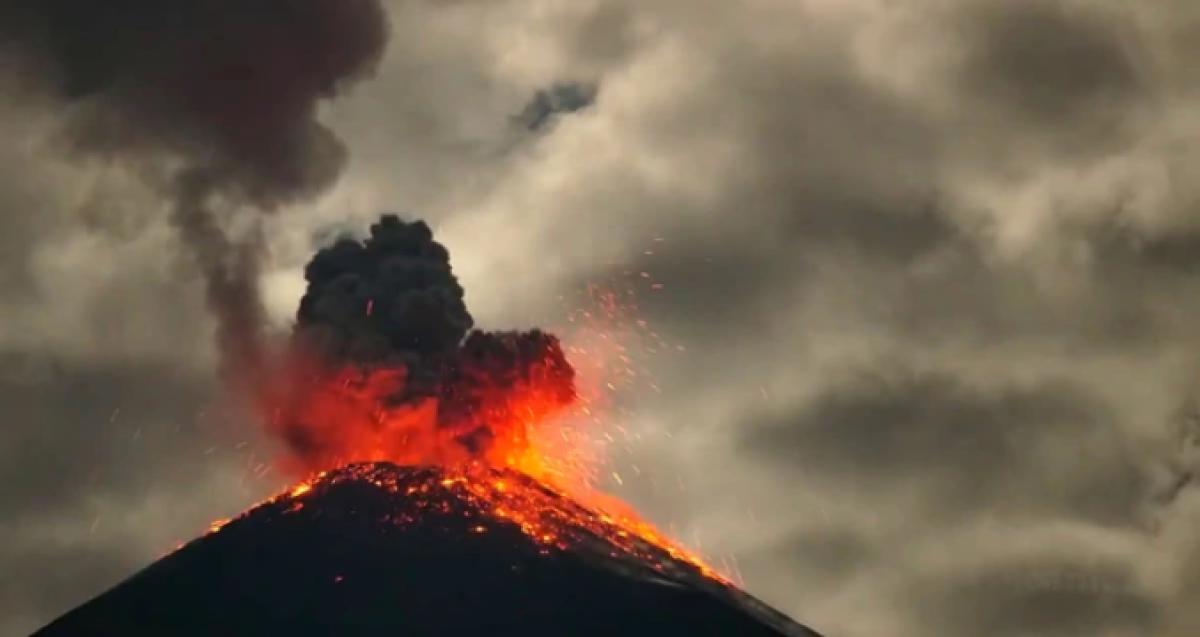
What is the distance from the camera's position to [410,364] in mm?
153250

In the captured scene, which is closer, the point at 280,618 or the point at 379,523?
the point at 280,618

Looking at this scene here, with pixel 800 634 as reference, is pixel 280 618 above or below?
below

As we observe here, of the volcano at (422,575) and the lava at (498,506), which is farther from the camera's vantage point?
the lava at (498,506)

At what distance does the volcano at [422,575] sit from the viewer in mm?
139625

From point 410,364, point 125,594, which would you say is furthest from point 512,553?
point 125,594

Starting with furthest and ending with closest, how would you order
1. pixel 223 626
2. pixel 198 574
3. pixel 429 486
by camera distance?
1. pixel 429 486
2. pixel 198 574
3. pixel 223 626

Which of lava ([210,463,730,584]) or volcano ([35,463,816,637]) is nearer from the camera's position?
volcano ([35,463,816,637])

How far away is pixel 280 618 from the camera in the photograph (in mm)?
138750

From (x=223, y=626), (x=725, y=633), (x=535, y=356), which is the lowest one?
(x=223, y=626)

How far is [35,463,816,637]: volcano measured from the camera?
458 feet

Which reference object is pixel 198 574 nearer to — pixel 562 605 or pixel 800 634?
pixel 562 605

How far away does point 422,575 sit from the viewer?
14625cm

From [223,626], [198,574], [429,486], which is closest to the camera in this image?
[223,626]

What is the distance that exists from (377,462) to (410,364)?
12.7m
